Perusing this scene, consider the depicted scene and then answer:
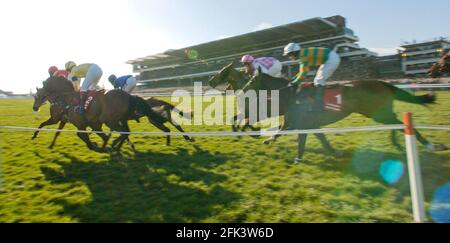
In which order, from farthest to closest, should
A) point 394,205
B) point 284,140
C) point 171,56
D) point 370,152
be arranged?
point 171,56 → point 284,140 → point 370,152 → point 394,205

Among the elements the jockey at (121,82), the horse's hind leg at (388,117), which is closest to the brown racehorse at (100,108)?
the jockey at (121,82)

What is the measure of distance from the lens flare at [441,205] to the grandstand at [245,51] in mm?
33858

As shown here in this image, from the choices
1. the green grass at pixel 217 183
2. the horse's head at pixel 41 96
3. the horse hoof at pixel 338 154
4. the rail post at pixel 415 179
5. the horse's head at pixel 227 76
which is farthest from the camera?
the horse's head at pixel 227 76

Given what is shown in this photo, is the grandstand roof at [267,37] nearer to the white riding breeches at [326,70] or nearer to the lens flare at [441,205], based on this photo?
the white riding breeches at [326,70]

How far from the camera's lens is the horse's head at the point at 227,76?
799 cm

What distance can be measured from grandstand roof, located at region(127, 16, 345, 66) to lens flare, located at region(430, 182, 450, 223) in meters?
42.6

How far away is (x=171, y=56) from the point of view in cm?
6431

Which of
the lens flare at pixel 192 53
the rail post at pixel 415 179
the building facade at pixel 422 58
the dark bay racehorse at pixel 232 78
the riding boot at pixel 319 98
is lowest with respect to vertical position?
the rail post at pixel 415 179

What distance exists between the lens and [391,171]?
4.63 metres

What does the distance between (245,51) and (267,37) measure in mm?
5696

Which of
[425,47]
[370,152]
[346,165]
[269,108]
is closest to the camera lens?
[346,165]
